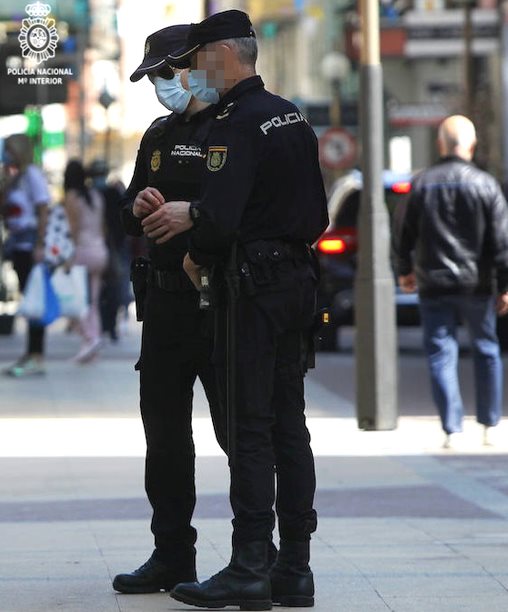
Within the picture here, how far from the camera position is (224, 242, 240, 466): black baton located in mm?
6633

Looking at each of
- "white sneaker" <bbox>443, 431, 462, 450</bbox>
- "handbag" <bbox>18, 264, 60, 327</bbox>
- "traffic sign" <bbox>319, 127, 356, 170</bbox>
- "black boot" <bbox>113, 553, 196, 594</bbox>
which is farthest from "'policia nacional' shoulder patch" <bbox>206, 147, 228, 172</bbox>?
"traffic sign" <bbox>319, 127, 356, 170</bbox>

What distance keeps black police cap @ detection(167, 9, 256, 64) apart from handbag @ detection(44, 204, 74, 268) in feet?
34.0

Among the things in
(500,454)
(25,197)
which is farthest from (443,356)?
(25,197)

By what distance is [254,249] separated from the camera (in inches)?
261

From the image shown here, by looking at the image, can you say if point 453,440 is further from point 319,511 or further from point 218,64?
point 218,64

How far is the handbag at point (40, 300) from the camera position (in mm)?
16516

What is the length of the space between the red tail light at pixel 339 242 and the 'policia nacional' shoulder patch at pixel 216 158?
493 inches

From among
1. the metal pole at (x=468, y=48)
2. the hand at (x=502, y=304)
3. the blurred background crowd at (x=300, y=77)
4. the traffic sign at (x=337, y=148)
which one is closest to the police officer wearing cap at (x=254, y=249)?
the hand at (x=502, y=304)

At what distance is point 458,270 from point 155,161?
4.92 metres

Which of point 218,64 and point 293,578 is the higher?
point 218,64

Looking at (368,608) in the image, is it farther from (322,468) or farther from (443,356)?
(443,356)

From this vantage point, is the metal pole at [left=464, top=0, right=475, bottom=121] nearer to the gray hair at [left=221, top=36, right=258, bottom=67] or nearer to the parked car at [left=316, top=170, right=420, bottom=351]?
the parked car at [left=316, top=170, right=420, bottom=351]

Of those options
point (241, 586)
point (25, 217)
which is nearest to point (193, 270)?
point (241, 586)

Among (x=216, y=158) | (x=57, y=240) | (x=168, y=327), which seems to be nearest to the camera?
(x=216, y=158)
